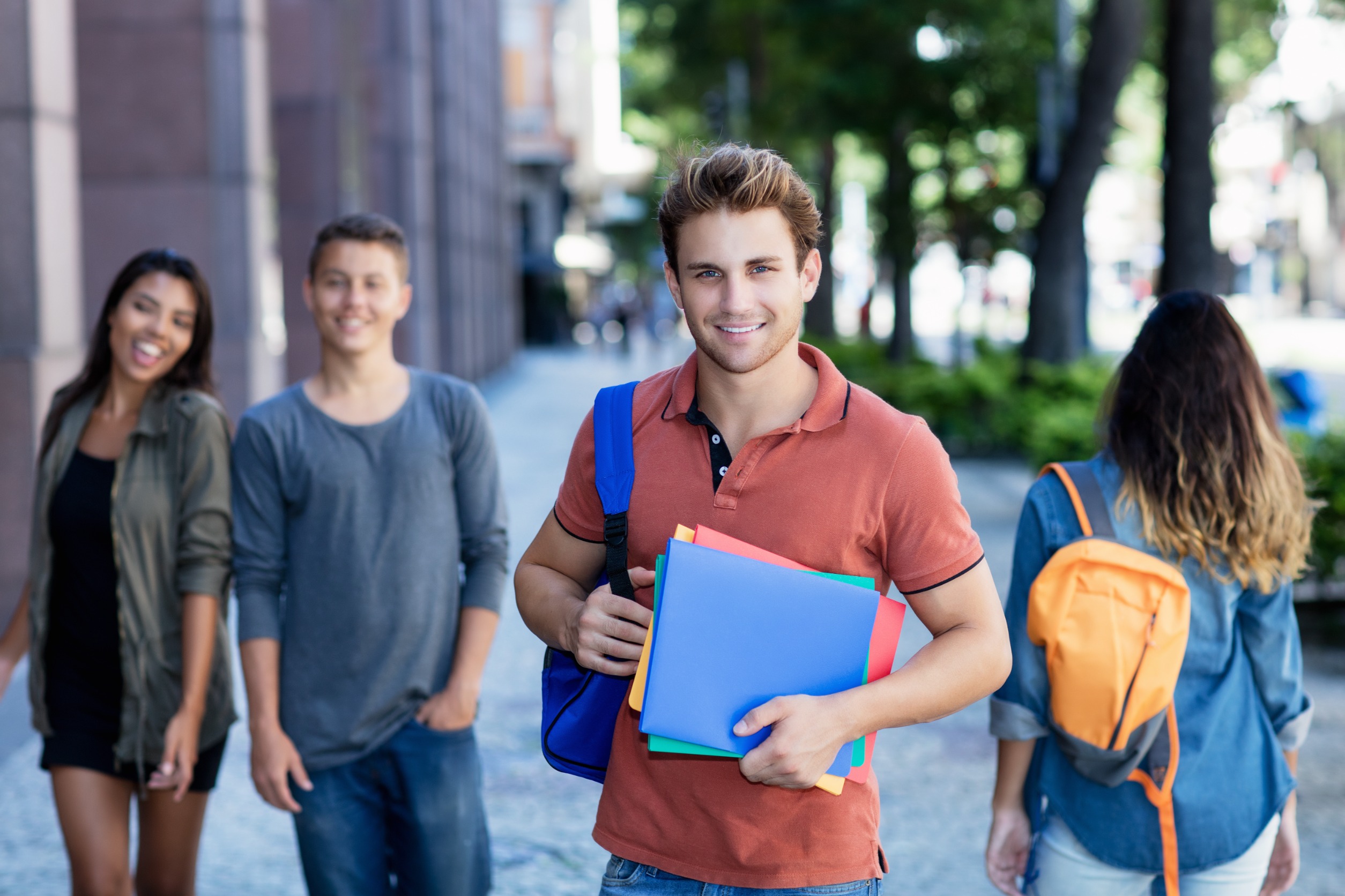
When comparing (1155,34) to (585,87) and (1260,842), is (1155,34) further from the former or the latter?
(585,87)

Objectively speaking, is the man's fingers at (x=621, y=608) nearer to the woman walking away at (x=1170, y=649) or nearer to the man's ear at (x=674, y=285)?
the man's ear at (x=674, y=285)

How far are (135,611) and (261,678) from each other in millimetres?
453

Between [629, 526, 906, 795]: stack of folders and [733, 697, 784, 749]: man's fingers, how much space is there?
0.03 m

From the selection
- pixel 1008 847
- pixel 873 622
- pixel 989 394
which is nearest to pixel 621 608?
pixel 873 622

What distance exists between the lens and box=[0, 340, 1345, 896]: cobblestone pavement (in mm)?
4871

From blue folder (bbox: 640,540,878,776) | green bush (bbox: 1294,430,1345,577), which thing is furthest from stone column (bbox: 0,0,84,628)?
green bush (bbox: 1294,430,1345,577)

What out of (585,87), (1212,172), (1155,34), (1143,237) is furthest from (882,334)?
(1143,237)

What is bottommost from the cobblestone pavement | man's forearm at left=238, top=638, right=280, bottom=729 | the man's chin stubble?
the cobblestone pavement

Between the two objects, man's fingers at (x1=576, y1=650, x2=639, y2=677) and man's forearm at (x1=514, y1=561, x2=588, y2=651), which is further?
man's forearm at (x1=514, y1=561, x2=588, y2=651)

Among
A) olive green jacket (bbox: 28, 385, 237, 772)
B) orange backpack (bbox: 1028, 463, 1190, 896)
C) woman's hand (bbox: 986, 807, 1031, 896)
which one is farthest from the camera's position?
olive green jacket (bbox: 28, 385, 237, 772)

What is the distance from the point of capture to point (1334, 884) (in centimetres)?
475

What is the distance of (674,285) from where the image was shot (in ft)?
7.77

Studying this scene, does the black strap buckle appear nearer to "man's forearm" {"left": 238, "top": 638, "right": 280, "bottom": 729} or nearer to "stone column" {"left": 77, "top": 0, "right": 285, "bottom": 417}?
"man's forearm" {"left": 238, "top": 638, "right": 280, "bottom": 729}

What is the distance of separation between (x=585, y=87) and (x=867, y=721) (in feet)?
244
